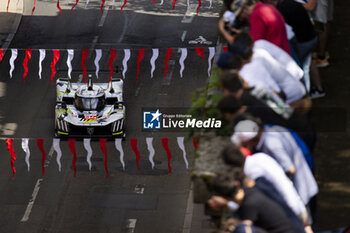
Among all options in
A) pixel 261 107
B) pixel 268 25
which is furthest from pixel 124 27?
pixel 261 107

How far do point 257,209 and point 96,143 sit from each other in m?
26.0

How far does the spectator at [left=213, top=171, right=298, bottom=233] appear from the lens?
10445 millimetres

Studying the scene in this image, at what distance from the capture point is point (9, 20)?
1887 inches

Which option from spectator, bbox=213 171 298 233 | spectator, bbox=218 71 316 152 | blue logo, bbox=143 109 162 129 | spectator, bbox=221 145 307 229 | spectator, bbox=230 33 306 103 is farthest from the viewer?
blue logo, bbox=143 109 162 129

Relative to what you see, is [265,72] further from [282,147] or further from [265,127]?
[282,147]

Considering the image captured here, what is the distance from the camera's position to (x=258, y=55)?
13.1 m

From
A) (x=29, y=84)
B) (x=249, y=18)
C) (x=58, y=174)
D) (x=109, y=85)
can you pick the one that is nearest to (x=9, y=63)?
(x=29, y=84)

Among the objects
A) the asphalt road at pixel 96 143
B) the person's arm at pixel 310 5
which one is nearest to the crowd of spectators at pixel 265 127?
the person's arm at pixel 310 5

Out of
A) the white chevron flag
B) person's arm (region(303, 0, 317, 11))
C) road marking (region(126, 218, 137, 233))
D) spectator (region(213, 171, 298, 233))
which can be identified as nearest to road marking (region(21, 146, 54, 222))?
road marking (region(126, 218, 137, 233))

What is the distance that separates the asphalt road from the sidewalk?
0.40 m

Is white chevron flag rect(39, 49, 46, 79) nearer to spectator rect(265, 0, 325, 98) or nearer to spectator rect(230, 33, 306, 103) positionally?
spectator rect(265, 0, 325, 98)

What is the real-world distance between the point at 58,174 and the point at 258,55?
841 inches

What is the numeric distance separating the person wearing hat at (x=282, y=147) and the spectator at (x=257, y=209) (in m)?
1.30

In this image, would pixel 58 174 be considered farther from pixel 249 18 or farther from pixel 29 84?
pixel 249 18
